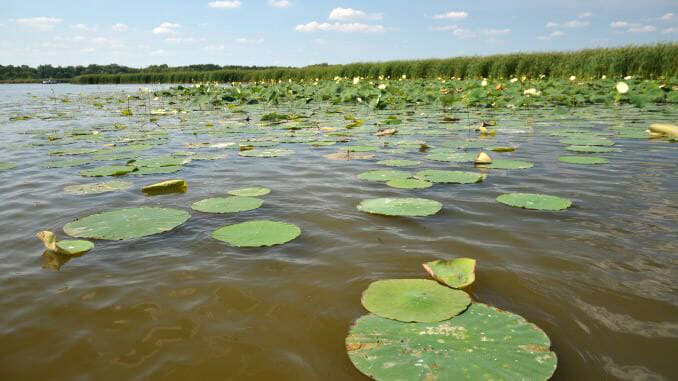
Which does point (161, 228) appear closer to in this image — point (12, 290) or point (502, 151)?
point (12, 290)

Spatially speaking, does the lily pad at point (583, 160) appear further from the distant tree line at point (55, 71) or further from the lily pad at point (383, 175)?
the distant tree line at point (55, 71)

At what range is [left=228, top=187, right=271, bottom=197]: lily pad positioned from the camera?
131 inches

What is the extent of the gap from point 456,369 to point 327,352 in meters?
0.44

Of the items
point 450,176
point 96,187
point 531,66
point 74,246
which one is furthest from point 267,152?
point 531,66

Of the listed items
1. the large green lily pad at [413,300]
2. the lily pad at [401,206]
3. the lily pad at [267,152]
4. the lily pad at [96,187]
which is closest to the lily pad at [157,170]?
the lily pad at [96,187]

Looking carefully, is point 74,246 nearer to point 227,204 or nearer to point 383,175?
point 227,204

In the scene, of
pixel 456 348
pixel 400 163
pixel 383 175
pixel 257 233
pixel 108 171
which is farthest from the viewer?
pixel 400 163

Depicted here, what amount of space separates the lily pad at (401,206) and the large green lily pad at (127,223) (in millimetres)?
1222

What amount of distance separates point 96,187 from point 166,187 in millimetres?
636

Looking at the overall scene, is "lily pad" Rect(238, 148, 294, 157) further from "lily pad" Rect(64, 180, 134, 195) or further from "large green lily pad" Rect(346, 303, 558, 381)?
"large green lily pad" Rect(346, 303, 558, 381)

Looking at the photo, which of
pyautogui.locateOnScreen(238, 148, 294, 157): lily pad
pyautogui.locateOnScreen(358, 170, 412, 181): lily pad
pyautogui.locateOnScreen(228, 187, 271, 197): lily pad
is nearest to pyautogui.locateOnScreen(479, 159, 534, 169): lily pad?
pyautogui.locateOnScreen(358, 170, 412, 181): lily pad

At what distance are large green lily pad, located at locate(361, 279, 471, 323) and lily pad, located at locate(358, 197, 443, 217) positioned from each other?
91 cm

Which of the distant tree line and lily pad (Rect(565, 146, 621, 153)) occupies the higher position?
the distant tree line

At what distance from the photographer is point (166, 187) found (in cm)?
348
